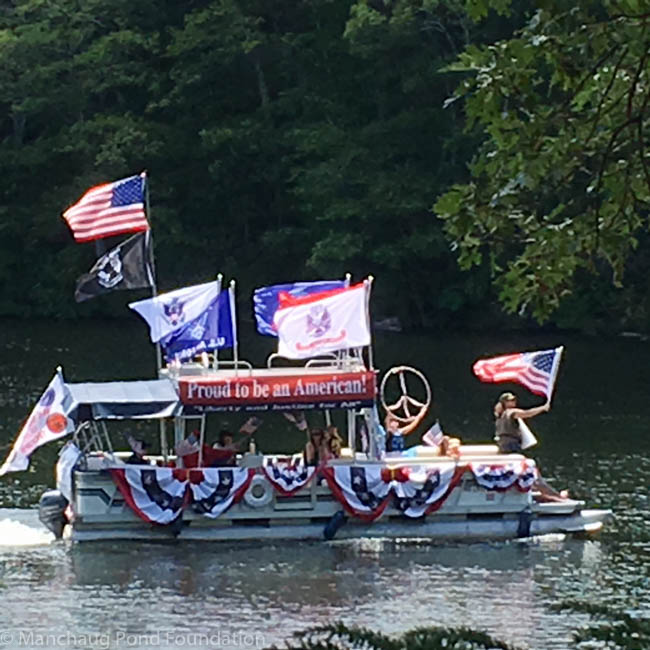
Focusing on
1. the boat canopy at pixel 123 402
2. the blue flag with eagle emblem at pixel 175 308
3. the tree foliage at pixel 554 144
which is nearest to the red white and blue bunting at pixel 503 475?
the boat canopy at pixel 123 402

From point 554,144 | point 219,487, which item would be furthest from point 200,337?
point 554,144

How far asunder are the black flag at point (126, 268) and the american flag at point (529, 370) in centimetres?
601

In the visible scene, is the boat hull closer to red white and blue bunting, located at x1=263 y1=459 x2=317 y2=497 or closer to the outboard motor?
red white and blue bunting, located at x1=263 y1=459 x2=317 y2=497

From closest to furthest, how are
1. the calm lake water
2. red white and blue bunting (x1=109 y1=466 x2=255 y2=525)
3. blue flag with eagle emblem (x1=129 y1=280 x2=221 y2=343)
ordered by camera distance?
the calm lake water < red white and blue bunting (x1=109 y1=466 x2=255 y2=525) < blue flag with eagle emblem (x1=129 y1=280 x2=221 y2=343)

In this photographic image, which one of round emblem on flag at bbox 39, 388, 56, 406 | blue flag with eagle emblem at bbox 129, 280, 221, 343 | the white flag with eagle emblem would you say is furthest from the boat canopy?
the white flag with eagle emblem

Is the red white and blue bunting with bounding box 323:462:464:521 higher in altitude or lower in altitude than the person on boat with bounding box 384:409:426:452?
lower

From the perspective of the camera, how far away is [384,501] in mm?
29484

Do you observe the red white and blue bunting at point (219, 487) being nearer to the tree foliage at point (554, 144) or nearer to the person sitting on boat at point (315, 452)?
the person sitting on boat at point (315, 452)

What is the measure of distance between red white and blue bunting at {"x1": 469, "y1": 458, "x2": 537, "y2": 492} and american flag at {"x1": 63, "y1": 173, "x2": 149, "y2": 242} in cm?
704

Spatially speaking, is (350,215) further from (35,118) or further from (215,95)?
(35,118)

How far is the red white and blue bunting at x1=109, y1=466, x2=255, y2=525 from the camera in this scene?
28.8 meters

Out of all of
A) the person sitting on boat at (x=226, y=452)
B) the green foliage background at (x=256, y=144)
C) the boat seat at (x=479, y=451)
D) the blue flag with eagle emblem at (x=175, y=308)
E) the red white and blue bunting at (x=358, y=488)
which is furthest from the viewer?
the green foliage background at (x=256, y=144)

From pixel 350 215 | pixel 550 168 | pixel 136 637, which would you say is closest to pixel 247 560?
pixel 136 637

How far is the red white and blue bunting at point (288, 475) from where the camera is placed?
29.0 m
